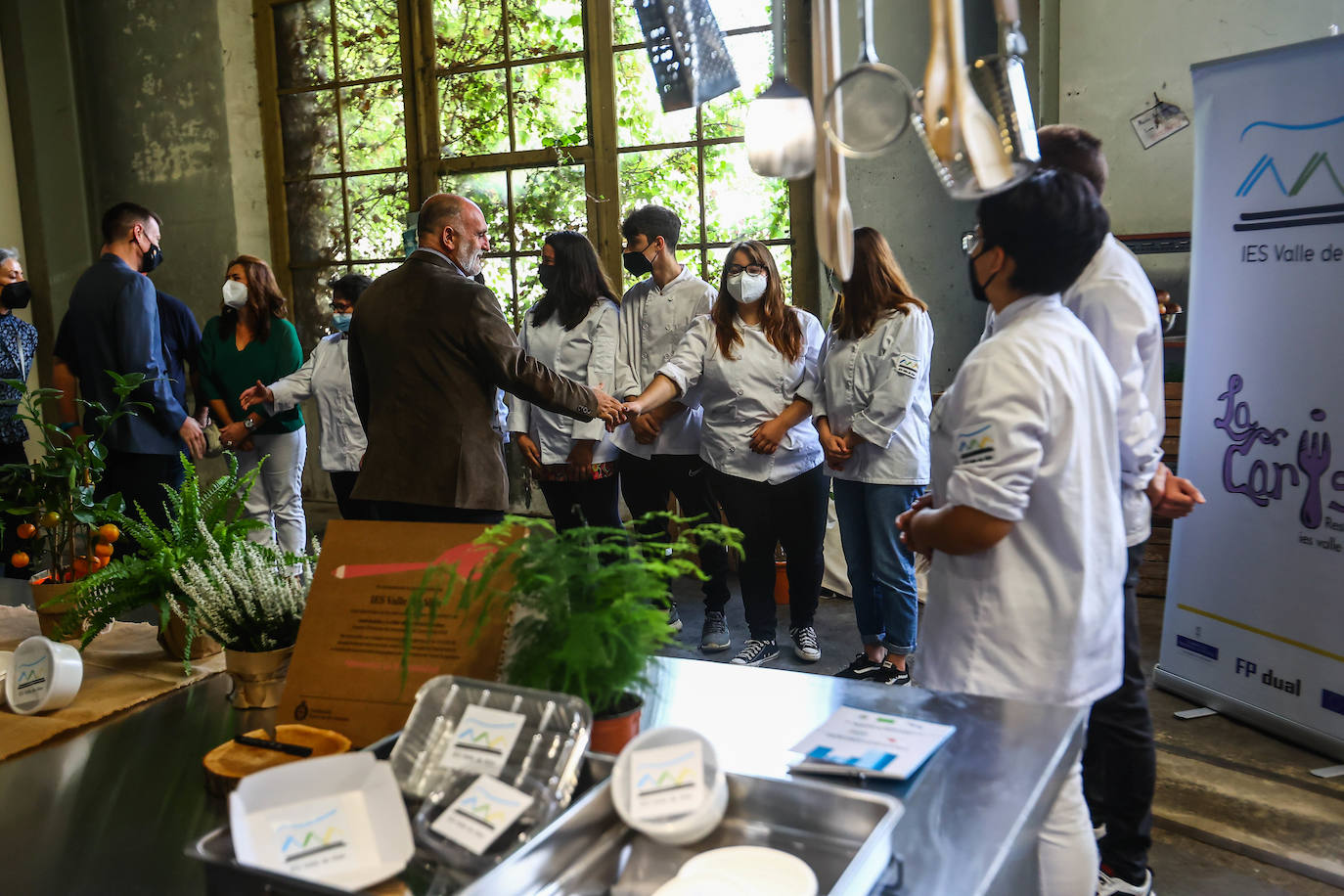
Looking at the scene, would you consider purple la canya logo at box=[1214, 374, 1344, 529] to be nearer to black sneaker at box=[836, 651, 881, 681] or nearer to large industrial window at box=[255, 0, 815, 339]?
black sneaker at box=[836, 651, 881, 681]

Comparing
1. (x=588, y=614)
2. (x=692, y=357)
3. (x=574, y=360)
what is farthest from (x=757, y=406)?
(x=588, y=614)

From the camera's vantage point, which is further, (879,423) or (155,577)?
→ (879,423)

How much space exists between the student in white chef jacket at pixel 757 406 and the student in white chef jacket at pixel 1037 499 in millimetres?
1728

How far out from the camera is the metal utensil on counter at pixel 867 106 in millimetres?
976

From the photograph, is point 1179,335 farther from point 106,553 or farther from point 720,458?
point 106,553

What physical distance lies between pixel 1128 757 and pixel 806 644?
67.4 inches

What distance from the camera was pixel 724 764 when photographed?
110 centimetres

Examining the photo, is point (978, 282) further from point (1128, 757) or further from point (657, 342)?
point (657, 342)

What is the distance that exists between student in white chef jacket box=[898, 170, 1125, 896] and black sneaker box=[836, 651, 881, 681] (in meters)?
1.64

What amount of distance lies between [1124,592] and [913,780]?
1006 mm

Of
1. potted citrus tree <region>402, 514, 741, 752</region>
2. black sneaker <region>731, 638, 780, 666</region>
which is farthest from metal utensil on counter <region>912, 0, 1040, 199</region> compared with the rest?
black sneaker <region>731, 638, 780, 666</region>

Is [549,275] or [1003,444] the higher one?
[549,275]

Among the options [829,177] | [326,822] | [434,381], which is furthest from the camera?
[434,381]

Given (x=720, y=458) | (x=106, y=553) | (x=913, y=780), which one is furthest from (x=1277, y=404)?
(x=106, y=553)
